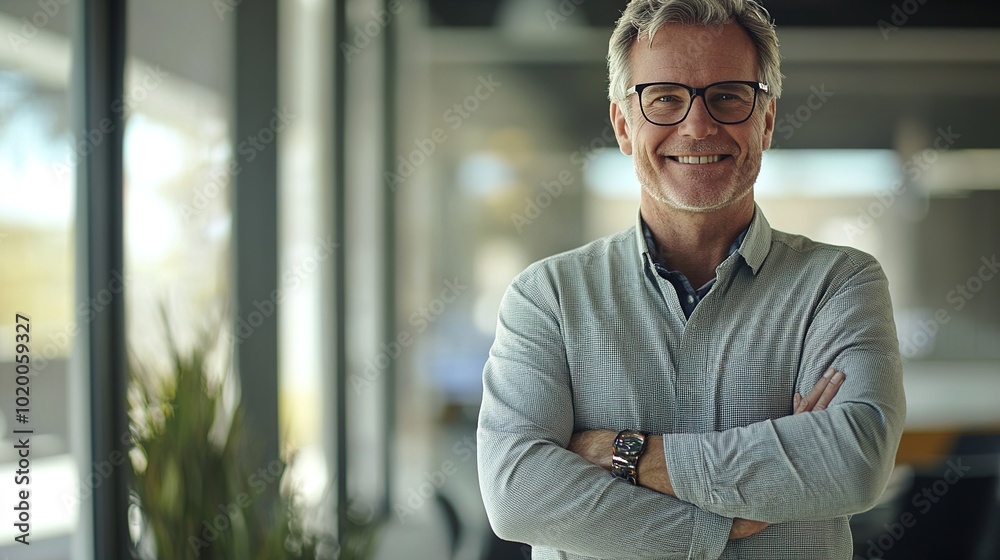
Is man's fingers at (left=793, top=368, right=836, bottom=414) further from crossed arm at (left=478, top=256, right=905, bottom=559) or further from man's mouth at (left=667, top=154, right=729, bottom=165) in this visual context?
man's mouth at (left=667, top=154, right=729, bottom=165)

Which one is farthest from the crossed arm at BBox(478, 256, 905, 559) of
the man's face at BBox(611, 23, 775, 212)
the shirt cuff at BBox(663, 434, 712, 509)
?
the man's face at BBox(611, 23, 775, 212)

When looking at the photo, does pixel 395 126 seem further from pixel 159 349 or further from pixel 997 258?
pixel 997 258

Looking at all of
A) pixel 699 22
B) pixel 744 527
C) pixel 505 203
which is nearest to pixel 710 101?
pixel 699 22

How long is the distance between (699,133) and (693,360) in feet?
1.22

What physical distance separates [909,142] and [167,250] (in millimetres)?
3378

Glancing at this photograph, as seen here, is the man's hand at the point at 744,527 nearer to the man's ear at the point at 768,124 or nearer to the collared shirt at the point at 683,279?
the collared shirt at the point at 683,279

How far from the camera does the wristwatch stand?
1291mm

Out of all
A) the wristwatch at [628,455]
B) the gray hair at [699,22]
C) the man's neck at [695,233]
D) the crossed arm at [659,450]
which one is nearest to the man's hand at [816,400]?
the crossed arm at [659,450]

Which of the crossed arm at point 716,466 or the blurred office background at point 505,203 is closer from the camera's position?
the crossed arm at point 716,466

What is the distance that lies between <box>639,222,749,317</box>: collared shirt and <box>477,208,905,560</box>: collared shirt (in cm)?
3

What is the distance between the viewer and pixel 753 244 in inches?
55.7

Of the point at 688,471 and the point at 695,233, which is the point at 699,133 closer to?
the point at 695,233

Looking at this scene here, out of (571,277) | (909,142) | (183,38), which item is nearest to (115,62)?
(183,38)

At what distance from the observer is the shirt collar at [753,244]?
4.63 feet
